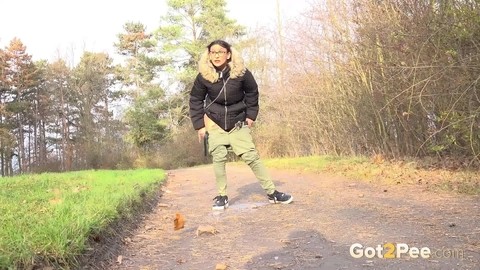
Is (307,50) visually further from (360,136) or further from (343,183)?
(343,183)

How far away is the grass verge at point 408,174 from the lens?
576cm

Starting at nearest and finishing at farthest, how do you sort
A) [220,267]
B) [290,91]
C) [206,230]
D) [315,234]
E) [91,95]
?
[220,267] → [315,234] → [206,230] → [290,91] → [91,95]

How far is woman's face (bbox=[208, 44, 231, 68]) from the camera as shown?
16.5 ft

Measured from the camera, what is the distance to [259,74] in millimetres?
24406

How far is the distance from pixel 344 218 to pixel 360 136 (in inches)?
294

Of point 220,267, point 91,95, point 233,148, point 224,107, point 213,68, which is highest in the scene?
Answer: point 91,95

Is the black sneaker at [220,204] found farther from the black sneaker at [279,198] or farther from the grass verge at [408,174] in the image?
the grass verge at [408,174]

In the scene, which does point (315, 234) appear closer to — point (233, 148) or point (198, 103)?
point (233, 148)

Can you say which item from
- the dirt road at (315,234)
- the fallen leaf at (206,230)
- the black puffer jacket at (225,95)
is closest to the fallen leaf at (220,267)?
the dirt road at (315,234)

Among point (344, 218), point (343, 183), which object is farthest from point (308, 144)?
point (344, 218)

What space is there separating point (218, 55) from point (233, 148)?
1147mm

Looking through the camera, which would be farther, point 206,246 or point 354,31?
point 354,31

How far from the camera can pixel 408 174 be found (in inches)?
285

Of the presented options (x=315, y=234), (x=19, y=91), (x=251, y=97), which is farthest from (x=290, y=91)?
(x=19, y=91)
